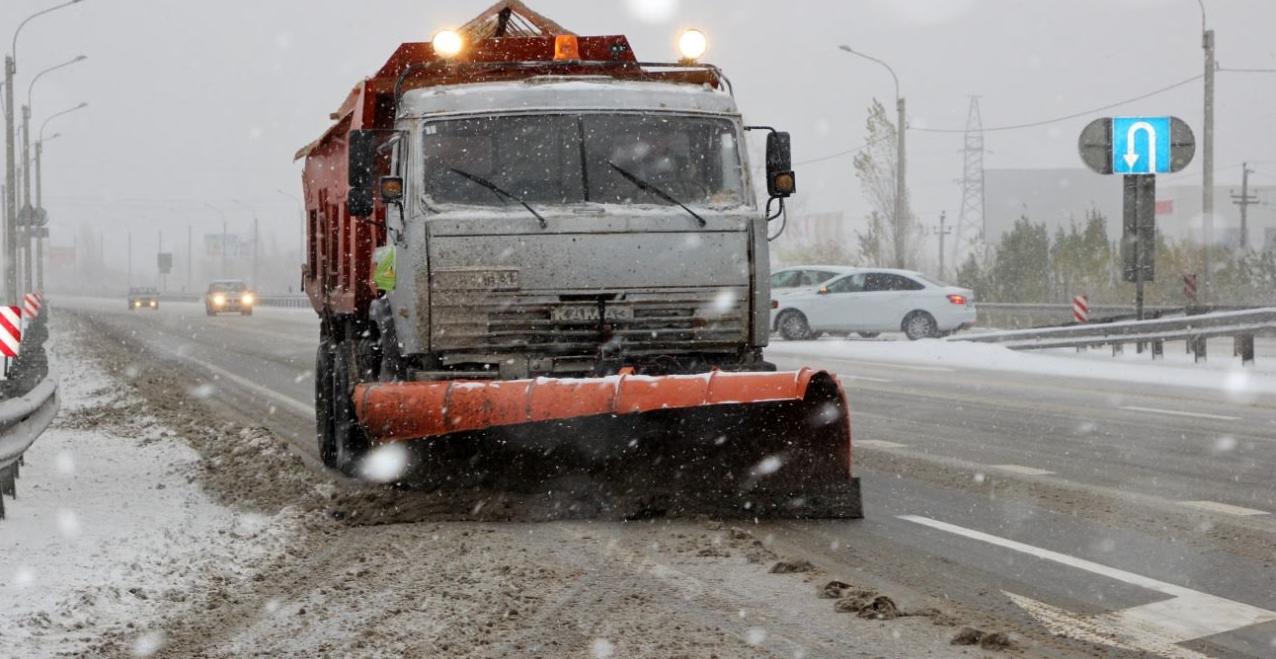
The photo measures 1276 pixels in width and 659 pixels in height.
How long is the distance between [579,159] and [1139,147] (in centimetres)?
1610

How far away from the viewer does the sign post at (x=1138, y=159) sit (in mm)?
22531

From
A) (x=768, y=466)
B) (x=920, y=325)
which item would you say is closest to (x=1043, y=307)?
(x=920, y=325)

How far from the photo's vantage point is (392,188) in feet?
28.5

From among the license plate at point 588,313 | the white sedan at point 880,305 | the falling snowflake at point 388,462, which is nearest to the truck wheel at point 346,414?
the falling snowflake at point 388,462

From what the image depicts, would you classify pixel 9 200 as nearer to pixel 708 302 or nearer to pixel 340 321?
pixel 340 321

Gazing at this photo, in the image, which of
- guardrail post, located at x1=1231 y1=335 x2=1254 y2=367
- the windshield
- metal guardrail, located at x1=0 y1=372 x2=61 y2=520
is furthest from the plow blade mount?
guardrail post, located at x1=1231 y1=335 x2=1254 y2=367

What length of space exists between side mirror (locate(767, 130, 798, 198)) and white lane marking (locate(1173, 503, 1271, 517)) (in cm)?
290

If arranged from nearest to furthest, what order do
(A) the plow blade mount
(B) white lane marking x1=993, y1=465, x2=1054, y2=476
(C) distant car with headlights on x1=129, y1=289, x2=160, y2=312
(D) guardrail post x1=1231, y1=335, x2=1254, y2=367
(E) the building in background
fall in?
(A) the plow blade mount < (B) white lane marking x1=993, y1=465, x2=1054, y2=476 < (D) guardrail post x1=1231, y1=335, x2=1254, y2=367 < (C) distant car with headlights on x1=129, y1=289, x2=160, y2=312 < (E) the building in background

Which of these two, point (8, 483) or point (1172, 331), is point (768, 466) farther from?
point (1172, 331)

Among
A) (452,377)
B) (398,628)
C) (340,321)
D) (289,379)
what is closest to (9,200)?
(289,379)

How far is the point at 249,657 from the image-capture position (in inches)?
202

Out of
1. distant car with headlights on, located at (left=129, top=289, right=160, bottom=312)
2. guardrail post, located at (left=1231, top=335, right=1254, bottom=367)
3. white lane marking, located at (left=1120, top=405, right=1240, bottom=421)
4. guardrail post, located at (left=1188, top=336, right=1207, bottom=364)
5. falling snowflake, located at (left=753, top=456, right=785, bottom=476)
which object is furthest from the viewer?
distant car with headlights on, located at (left=129, top=289, right=160, bottom=312)

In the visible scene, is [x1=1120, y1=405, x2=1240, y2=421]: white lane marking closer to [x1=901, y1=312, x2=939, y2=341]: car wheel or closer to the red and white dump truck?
the red and white dump truck

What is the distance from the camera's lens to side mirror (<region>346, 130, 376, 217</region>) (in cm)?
886
